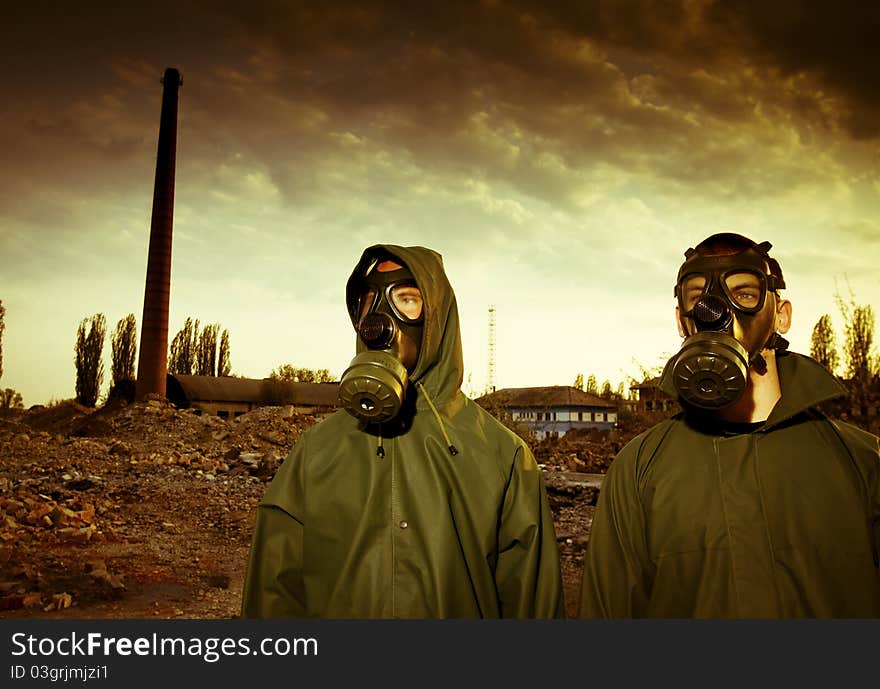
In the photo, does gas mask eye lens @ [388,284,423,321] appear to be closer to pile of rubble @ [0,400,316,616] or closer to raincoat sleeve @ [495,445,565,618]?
raincoat sleeve @ [495,445,565,618]

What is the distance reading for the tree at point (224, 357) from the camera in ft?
113

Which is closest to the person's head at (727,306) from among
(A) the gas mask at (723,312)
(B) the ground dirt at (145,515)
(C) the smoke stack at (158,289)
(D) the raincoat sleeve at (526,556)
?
(A) the gas mask at (723,312)

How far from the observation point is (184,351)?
113 ft

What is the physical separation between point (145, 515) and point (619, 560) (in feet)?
30.3

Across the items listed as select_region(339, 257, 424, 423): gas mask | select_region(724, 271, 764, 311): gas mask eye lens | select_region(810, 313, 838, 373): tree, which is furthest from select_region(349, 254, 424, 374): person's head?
select_region(810, 313, 838, 373): tree

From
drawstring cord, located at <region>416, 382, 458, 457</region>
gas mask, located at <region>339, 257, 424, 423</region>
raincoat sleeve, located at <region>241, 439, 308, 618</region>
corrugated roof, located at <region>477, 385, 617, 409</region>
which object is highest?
corrugated roof, located at <region>477, 385, 617, 409</region>

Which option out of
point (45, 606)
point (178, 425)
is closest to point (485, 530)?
point (45, 606)

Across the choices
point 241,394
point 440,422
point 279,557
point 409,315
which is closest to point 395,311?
point 409,315

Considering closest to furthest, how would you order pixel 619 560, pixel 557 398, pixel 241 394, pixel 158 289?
pixel 619 560
pixel 158 289
pixel 241 394
pixel 557 398

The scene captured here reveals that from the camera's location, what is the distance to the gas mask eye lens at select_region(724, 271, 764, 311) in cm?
237

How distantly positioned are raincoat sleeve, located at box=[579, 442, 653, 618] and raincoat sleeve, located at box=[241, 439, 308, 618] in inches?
42.1

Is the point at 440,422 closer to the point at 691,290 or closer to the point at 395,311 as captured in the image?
the point at 395,311

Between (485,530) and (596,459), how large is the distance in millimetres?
14005

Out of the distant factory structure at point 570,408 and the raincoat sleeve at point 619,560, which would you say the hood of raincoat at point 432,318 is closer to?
the raincoat sleeve at point 619,560
